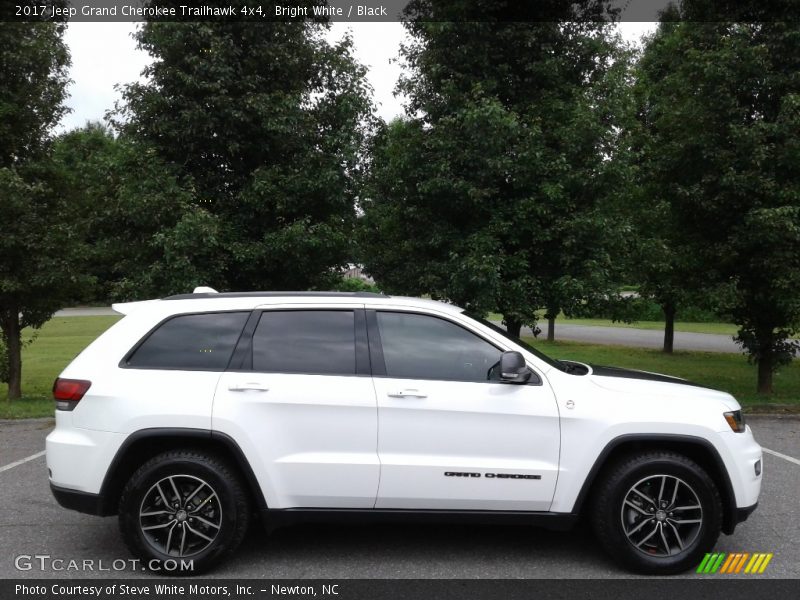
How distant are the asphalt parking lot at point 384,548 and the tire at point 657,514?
0.21 meters

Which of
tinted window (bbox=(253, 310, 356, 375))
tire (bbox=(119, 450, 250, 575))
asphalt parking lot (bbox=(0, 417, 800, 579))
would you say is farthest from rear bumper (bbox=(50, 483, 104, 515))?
tinted window (bbox=(253, 310, 356, 375))

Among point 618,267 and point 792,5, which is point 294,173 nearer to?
point 618,267

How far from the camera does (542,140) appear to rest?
9609mm

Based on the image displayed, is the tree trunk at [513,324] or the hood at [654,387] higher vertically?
the hood at [654,387]

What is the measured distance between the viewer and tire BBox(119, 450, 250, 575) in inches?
164

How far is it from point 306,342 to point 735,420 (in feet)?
9.19

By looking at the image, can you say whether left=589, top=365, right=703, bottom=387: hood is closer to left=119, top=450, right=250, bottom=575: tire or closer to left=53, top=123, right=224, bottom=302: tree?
left=119, top=450, right=250, bottom=575: tire

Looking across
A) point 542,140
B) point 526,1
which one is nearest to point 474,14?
point 526,1

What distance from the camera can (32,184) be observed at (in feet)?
35.0

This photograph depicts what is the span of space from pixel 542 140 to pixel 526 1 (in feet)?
7.76

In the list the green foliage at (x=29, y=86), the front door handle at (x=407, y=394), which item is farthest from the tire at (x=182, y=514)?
the green foliage at (x=29, y=86)

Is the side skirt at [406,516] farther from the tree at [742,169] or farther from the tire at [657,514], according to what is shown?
the tree at [742,169]

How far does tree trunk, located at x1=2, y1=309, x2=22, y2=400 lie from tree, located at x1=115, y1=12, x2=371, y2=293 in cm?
368

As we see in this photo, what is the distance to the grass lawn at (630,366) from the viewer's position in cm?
1034
